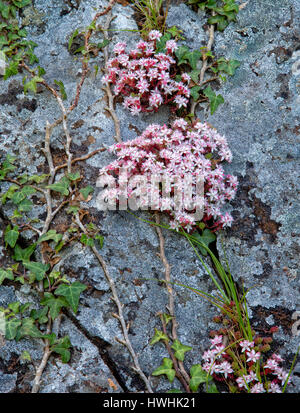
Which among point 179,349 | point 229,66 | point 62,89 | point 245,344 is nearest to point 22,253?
point 179,349

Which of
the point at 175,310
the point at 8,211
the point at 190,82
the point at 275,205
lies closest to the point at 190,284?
the point at 175,310

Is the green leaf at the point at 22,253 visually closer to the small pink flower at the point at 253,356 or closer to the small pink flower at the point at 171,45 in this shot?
the small pink flower at the point at 253,356

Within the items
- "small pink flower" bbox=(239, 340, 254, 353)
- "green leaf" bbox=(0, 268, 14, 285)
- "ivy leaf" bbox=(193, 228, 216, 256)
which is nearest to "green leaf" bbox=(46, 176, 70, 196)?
"green leaf" bbox=(0, 268, 14, 285)

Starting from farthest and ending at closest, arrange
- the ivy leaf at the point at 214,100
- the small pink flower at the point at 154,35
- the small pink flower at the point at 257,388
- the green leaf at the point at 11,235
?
1. the small pink flower at the point at 154,35
2. the ivy leaf at the point at 214,100
3. the green leaf at the point at 11,235
4. the small pink flower at the point at 257,388

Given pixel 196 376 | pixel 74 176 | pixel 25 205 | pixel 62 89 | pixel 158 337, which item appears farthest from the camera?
pixel 62 89

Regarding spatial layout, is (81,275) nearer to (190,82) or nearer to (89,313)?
(89,313)

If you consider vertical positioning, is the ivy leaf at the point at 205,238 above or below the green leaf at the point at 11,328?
above

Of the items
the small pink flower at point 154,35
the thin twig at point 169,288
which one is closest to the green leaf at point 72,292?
the thin twig at point 169,288

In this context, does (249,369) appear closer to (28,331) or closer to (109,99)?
(28,331)
